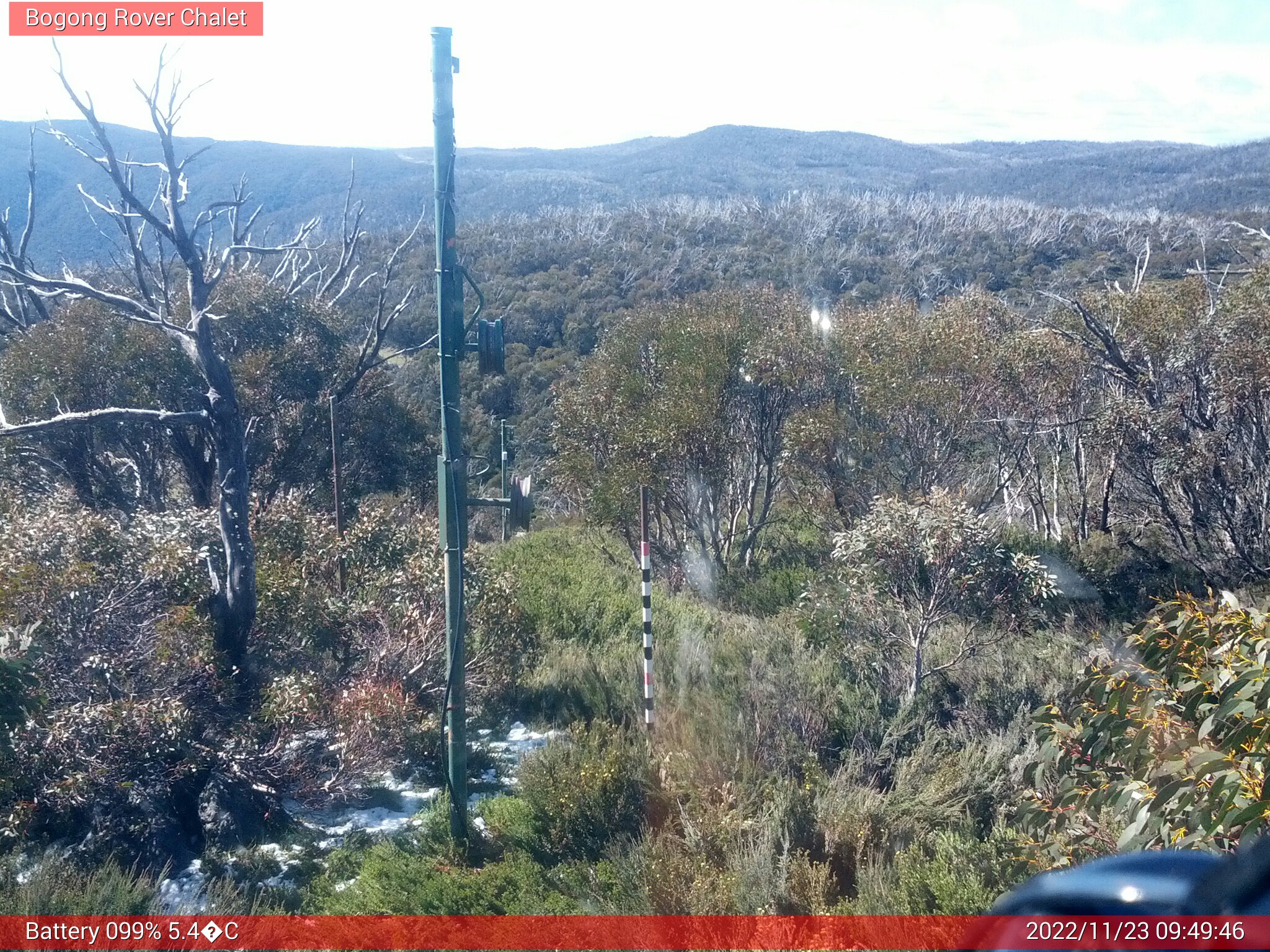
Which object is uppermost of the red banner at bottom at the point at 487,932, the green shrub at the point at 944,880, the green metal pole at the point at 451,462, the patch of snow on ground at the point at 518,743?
the green metal pole at the point at 451,462

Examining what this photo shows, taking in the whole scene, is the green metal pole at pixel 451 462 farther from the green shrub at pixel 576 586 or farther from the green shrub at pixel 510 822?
the green shrub at pixel 576 586

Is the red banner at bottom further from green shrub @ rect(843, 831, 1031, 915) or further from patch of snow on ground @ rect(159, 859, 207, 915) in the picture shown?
patch of snow on ground @ rect(159, 859, 207, 915)

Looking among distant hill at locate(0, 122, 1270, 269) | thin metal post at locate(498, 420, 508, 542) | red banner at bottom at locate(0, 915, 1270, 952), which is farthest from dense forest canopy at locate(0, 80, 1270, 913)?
distant hill at locate(0, 122, 1270, 269)

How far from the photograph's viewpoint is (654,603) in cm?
935

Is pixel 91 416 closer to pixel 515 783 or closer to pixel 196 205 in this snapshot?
pixel 515 783

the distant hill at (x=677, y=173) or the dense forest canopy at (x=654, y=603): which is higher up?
the distant hill at (x=677, y=173)

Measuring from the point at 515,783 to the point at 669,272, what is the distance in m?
27.0

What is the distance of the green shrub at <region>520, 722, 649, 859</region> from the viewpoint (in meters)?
5.04

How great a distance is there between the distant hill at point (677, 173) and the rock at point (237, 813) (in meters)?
26.2

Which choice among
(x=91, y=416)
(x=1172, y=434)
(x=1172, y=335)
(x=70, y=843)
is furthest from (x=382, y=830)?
(x=1172, y=335)

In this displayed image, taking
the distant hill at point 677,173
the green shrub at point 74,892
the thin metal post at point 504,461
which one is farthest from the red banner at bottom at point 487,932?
the distant hill at point 677,173

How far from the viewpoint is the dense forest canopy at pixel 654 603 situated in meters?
4.18

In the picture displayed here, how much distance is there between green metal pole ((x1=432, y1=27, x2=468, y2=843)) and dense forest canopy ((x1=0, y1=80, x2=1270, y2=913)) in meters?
0.24

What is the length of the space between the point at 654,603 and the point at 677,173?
58351 millimetres
